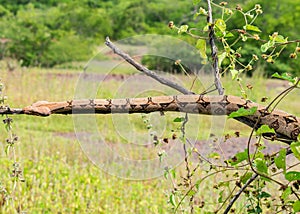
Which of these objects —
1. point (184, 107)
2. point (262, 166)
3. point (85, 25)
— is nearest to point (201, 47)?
point (184, 107)

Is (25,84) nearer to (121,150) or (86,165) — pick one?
(121,150)

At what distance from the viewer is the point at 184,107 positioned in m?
1.03

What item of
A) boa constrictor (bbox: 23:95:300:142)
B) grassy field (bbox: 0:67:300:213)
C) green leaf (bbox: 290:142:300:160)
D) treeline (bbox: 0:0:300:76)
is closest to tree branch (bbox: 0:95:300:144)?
boa constrictor (bbox: 23:95:300:142)

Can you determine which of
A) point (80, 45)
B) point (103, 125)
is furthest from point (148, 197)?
point (80, 45)

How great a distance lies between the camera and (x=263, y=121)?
3.45 feet

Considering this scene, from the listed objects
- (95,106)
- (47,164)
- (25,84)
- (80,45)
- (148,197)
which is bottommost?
→ (95,106)

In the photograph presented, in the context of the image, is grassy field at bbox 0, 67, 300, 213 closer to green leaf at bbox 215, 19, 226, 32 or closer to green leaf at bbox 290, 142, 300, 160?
green leaf at bbox 215, 19, 226, 32

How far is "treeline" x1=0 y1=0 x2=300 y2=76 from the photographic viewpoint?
1427cm

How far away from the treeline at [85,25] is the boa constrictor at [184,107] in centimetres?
1153

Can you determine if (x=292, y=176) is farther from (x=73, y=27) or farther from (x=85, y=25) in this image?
(x=73, y=27)

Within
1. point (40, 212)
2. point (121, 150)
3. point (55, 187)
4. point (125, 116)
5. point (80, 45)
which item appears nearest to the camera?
point (125, 116)

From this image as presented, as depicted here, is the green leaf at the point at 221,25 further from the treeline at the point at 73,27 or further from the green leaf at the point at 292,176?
the treeline at the point at 73,27

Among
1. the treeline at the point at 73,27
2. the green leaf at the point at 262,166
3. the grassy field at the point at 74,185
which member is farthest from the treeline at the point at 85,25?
the green leaf at the point at 262,166

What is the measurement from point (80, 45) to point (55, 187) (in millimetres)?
11891
